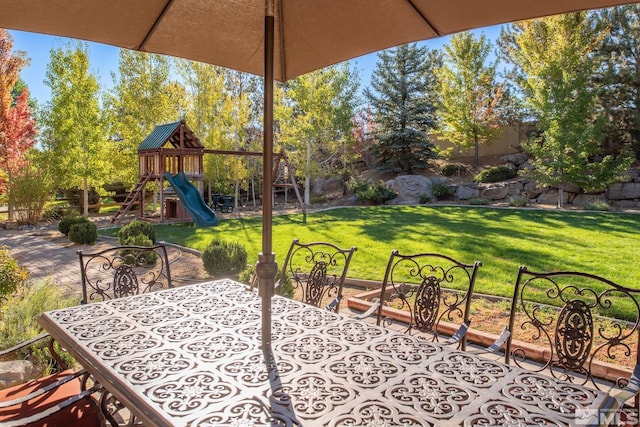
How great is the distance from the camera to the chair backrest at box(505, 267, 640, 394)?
1797mm

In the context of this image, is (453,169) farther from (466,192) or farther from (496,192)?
(496,192)

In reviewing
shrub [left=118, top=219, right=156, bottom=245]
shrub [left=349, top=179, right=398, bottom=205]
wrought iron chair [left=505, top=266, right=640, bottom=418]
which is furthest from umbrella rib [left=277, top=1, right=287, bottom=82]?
shrub [left=349, top=179, right=398, bottom=205]

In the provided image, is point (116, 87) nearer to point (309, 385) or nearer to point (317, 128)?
point (317, 128)

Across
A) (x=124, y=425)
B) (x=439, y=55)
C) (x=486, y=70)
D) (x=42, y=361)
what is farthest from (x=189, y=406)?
(x=439, y=55)

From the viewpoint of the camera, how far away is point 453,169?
1788 cm

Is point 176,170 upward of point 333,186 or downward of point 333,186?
upward

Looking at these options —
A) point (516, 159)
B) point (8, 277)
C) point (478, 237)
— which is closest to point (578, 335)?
point (8, 277)

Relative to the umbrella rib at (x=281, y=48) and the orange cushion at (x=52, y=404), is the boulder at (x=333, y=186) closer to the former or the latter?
the umbrella rib at (x=281, y=48)

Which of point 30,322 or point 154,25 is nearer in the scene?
point 154,25

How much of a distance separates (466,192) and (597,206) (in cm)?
435

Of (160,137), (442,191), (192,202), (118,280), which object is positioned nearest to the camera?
(118,280)

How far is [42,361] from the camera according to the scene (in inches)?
107

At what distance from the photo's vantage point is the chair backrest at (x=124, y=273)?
8.47 ft

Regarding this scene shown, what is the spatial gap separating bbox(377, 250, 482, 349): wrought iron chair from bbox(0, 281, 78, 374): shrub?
88.0 inches
